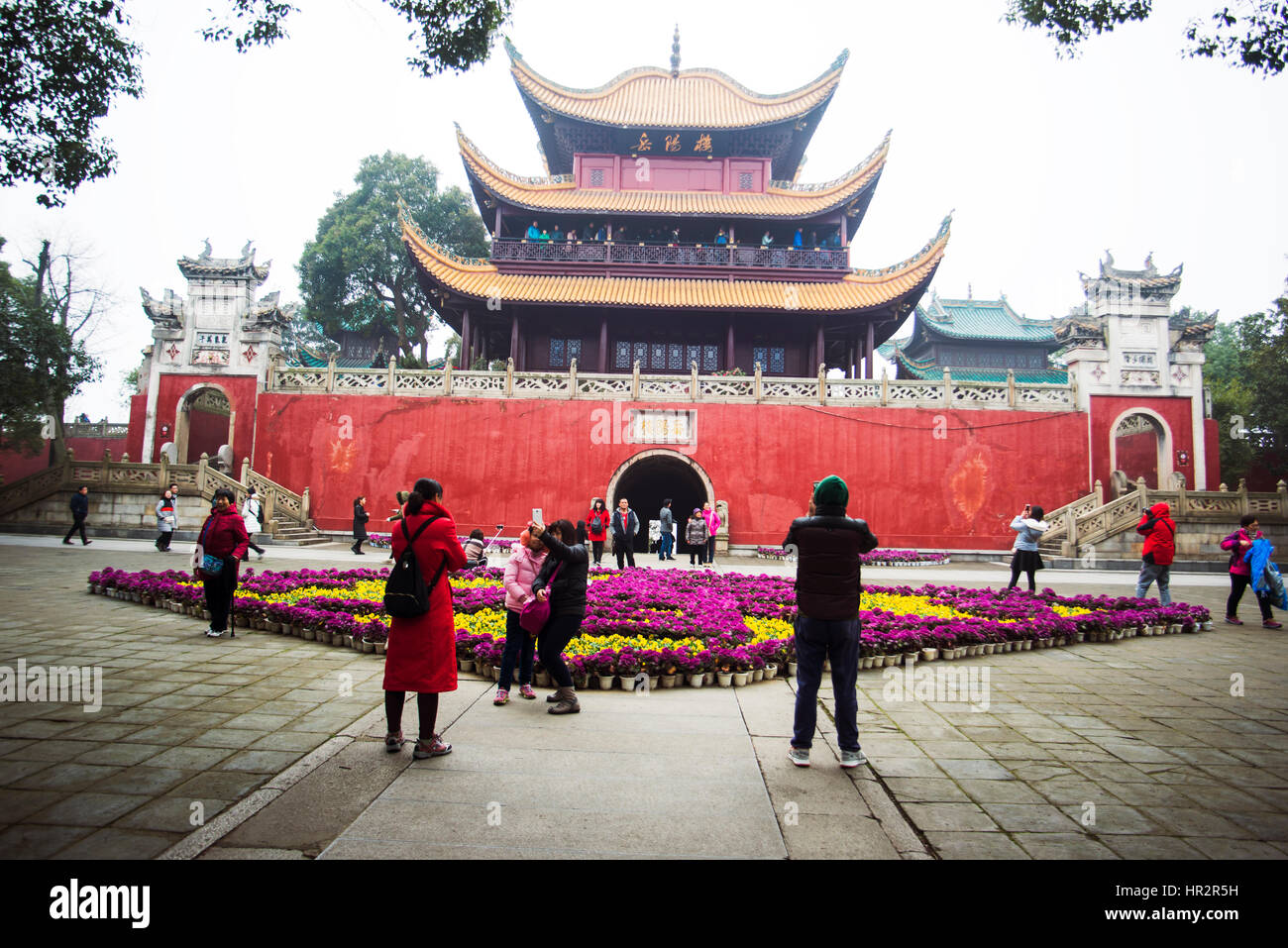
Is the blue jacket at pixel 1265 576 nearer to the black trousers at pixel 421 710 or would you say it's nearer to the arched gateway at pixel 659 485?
the black trousers at pixel 421 710

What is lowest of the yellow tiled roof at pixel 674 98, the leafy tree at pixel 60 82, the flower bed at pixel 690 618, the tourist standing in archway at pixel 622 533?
the flower bed at pixel 690 618

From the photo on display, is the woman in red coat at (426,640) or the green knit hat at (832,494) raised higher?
the green knit hat at (832,494)

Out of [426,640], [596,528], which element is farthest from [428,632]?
[596,528]

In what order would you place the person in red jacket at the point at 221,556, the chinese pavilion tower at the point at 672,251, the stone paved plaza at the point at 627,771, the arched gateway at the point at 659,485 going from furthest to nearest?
the chinese pavilion tower at the point at 672,251, the arched gateway at the point at 659,485, the person in red jacket at the point at 221,556, the stone paved plaza at the point at 627,771

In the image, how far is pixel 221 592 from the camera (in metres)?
6.88

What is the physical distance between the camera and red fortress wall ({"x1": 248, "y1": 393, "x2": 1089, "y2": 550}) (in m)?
19.3

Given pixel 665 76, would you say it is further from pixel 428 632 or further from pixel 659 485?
pixel 428 632

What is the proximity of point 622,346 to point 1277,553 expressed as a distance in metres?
19.4

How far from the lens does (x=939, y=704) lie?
5.10 m

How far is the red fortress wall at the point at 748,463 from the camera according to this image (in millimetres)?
19344

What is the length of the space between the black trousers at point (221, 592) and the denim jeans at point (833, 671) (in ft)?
19.4

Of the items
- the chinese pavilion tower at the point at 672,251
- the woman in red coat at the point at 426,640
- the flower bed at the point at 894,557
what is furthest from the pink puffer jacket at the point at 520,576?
the chinese pavilion tower at the point at 672,251

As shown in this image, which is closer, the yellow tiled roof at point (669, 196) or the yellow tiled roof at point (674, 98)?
the yellow tiled roof at point (669, 196)

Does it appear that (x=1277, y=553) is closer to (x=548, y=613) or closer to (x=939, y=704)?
(x=939, y=704)
